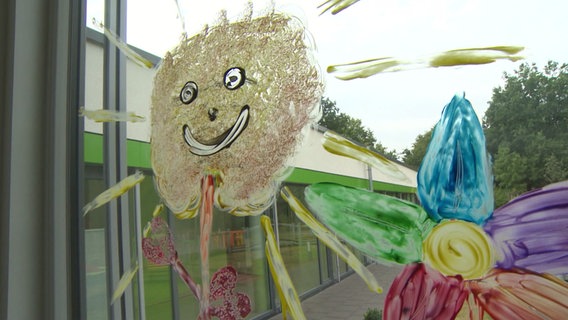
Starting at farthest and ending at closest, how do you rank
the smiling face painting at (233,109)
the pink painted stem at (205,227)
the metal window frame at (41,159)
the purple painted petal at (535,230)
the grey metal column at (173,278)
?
1. the metal window frame at (41,159)
2. the grey metal column at (173,278)
3. the pink painted stem at (205,227)
4. the smiling face painting at (233,109)
5. the purple painted petal at (535,230)

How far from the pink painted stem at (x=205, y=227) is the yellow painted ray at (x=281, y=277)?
8.0 inches

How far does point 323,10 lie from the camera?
44.2 inches

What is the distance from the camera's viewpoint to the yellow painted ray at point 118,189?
59.8 inches

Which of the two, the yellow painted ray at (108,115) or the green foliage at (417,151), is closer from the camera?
the green foliage at (417,151)

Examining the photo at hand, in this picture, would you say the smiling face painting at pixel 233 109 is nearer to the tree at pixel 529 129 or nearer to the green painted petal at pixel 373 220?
the green painted petal at pixel 373 220

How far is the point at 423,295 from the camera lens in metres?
0.87

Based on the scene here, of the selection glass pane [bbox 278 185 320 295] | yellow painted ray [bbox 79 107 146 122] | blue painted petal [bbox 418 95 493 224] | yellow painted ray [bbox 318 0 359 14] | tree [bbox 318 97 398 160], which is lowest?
glass pane [bbox 278 185 320 295]

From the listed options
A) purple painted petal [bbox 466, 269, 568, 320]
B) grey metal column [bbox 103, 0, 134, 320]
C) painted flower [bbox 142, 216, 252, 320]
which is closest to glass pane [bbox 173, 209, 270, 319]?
painted flower [bbox 142, 216, 252, 320]

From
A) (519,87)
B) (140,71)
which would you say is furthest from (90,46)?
(519,87)

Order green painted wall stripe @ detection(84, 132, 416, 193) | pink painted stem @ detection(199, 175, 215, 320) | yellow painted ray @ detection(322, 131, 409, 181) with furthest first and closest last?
pink painted stem @ detection(199, 175, 215, 320)
green painted wall stripe @ detection(84, 132, 416, 193)
yellow painted ray @ detection(322, 131, 409, 181)

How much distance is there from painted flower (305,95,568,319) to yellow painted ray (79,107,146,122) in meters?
0.94

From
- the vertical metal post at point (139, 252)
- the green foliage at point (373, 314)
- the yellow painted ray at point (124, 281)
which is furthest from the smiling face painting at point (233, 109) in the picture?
the green foliage at point (373, 314)

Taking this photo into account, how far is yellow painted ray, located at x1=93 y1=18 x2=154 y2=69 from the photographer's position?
1567 millimetres

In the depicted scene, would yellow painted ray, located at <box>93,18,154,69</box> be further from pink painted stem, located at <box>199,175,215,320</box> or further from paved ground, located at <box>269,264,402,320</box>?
paved ground, located at <box>269,264,402,320</box>
